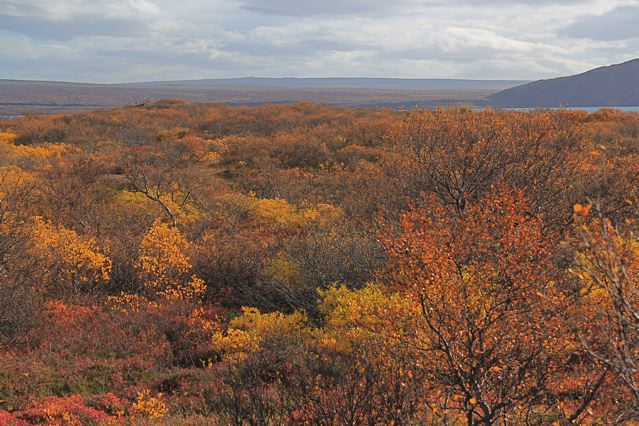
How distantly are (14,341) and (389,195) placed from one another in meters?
15.6

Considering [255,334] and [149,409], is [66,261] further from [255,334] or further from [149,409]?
[149,409]

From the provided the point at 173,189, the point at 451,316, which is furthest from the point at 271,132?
the point at 451,316

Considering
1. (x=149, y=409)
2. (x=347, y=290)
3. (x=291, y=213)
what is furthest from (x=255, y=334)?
(x=291, y=213)

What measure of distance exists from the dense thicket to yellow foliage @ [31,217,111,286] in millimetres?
77

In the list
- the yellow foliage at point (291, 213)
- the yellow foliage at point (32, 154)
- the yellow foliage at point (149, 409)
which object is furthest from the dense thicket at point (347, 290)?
the yellow foliage at point (32, 154)

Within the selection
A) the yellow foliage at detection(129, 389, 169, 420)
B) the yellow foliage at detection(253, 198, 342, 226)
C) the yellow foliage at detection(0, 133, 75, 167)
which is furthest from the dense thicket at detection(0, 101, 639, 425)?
the yellow foliage at detection(0, 133, 75, 167)

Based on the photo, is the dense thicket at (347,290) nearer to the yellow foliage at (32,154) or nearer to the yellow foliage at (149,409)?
the yellow foliage at (149,409)

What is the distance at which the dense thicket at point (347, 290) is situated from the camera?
8.06m

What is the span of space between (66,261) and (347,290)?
34.1 ft

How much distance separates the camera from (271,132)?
60938 mm

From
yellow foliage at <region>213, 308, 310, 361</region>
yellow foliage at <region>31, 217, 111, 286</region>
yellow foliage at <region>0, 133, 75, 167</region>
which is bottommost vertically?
yellow foliage at <region>213, 308, 310, 361</region>

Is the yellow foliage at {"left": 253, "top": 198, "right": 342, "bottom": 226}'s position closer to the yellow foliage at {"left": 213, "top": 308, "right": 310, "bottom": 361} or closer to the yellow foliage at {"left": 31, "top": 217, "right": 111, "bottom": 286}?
the yellow foliage at {"left": 213, "top": 308, "right": 310, "bottom": 361}

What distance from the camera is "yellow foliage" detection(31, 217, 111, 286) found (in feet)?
58.1

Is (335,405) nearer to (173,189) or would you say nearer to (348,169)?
(173,189)
